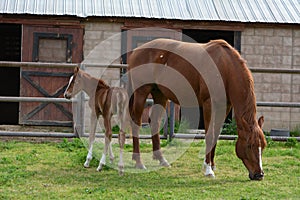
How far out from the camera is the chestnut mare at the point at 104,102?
19.7 feet

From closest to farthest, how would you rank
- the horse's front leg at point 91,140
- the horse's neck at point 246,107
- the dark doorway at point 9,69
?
the horse's neck at point 246,107, the horse's front leg at point 91,140, the dark doorway at point 9,69

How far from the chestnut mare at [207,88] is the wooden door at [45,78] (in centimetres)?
409

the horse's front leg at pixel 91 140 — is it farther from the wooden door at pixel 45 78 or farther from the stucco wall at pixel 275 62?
the stucco wall at pixel 275 62

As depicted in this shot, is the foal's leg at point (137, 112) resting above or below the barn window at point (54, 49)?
below

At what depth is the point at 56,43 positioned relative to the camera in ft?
35.8

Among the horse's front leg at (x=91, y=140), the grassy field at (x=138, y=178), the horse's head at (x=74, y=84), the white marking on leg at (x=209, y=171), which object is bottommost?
the grassy field at (x=138, y=178)

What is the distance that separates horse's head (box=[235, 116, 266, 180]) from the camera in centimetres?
537

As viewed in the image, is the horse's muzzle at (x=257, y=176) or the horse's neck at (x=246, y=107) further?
the horse's neck at (x=246, y=107)

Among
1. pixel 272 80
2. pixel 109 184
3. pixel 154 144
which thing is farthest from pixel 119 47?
pixel 109 184

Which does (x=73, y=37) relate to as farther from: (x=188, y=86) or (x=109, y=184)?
(x=109, y=184)

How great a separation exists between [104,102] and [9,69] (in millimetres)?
9466

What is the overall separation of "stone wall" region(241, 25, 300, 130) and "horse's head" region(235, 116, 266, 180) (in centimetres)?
590

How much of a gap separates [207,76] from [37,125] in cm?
566

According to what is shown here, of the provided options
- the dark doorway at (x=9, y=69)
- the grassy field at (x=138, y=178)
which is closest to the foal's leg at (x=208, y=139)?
the grassy field at (x=138, y=178)
